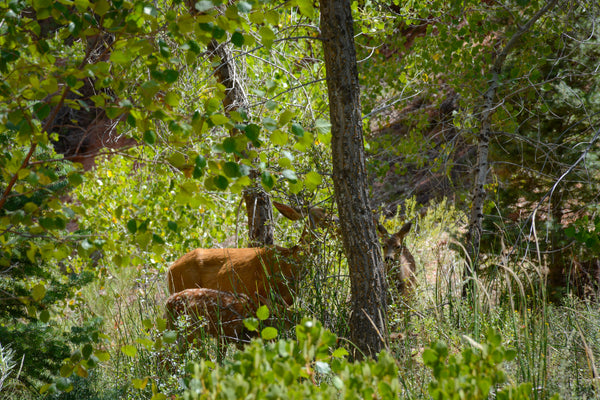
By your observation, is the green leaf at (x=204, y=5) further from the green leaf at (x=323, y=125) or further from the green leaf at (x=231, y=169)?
the green leaf at (x=323, y=125)

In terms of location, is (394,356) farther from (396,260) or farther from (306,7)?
(306,7)

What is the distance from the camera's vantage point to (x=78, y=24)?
1.87m

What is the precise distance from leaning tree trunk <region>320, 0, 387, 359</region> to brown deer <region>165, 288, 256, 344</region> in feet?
3.33

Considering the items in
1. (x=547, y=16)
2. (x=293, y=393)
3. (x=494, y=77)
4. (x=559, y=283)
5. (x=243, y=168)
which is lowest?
(x=559, y=283)

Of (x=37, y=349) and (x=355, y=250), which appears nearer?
(x=355, y=250)

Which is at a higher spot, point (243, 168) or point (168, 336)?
point (243, 168)

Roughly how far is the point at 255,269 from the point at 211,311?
0.61m

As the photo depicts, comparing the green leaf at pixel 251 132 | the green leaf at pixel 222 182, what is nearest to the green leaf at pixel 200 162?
the green leaf at pixel 222 182

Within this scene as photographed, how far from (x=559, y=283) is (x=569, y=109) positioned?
6.18 feet

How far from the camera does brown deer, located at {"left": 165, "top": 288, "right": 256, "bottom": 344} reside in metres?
3.77

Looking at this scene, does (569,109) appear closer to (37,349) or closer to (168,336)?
(168,336)

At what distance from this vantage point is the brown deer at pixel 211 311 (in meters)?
3.77

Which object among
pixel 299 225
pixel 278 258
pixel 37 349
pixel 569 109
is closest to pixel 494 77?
pixel 569 109

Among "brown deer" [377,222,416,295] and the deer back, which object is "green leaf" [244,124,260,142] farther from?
"brown deer" [377,222,416,295]
